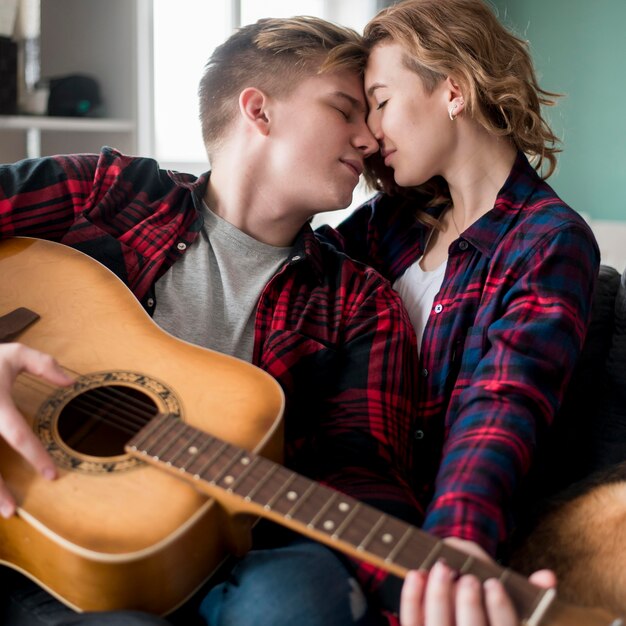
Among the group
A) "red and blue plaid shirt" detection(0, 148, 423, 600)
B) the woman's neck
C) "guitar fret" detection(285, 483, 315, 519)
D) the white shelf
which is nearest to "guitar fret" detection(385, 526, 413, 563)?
"guitar fret" detection(285, 483, 315, 519)

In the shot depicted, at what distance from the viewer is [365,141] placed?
1.47 m

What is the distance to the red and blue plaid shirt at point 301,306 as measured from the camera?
1229mm

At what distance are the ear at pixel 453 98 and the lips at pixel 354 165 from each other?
19 cm

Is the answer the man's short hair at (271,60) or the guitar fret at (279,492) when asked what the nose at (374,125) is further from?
the guitar fret at (279,492)

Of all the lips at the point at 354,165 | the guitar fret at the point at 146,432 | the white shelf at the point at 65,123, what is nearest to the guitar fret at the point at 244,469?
the guitar fret at the point at 146,432

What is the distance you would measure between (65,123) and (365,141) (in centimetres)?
111

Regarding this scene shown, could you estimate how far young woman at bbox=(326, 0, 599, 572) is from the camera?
1126 mm

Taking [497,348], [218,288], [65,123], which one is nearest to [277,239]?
[218,288]

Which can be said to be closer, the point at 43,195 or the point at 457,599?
the point at 457,599


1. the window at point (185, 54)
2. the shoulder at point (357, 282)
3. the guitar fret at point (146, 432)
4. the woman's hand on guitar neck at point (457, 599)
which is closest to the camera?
the woman's hand on guitar neck at point (457, 599)

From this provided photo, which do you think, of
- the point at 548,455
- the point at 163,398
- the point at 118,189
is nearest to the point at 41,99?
the point at 118,189

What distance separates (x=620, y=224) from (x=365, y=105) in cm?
234

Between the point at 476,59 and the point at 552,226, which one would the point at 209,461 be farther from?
the point at 476,59

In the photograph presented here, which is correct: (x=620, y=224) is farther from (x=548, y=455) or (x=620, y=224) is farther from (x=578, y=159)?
(x=548, y=455)
